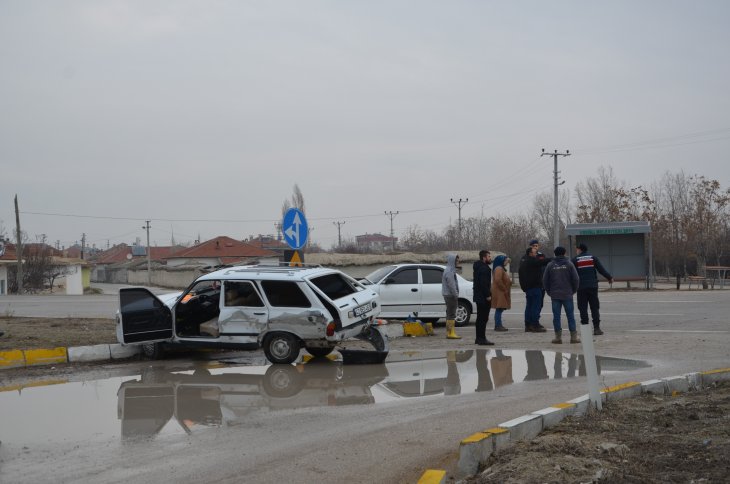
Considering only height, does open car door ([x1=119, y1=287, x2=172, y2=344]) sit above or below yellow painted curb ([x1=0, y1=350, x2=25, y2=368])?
above

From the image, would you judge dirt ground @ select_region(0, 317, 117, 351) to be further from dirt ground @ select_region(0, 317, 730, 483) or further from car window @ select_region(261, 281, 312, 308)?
dirt ground @ select_region(0, 317, 730, 483)

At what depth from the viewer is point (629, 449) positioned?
569 cm

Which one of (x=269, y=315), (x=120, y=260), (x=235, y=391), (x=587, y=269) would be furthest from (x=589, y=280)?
(x=120, y=260)

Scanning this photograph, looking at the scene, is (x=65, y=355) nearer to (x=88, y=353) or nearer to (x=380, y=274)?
(x=88, y=353)

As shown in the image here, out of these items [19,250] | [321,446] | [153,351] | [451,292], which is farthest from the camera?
[19,250]

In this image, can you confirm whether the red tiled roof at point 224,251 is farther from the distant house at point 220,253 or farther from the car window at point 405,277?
the car window at point 405,277

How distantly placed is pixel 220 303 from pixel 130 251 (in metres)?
123

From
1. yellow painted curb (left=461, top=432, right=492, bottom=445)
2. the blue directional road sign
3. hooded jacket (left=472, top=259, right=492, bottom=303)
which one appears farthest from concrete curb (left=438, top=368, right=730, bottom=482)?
the blue directional road sign

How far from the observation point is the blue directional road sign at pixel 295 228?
1461 centimetres

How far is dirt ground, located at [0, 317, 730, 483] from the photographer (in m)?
5.07

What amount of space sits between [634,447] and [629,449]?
12 centimetres

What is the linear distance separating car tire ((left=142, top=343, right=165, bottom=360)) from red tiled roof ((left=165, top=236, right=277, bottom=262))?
7029cm

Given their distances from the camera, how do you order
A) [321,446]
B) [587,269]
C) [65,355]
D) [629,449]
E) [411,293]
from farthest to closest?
[411,293], [587,269], [65,355], [321,446], [629,449]

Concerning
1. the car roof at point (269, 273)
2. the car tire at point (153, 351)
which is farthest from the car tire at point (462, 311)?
the car tire at point (153, 351)
